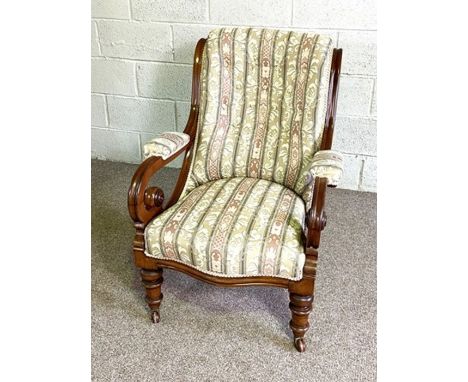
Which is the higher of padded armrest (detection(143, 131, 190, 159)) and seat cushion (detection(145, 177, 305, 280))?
padded armrest (detection(143, 131, 190, 159))

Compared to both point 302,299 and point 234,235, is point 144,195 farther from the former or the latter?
point 302,299

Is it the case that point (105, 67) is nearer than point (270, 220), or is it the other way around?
point (270, 220)

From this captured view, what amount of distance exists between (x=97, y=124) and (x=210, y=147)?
1.27 meters

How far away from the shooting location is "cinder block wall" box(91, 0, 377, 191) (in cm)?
221

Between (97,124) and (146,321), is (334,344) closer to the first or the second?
(146,321)

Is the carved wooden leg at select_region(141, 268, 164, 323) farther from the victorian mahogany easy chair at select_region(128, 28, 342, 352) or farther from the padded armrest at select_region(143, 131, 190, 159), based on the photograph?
the padded armrest at select_region(143, 131, 190, 159)

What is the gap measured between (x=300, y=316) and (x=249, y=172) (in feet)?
1.95

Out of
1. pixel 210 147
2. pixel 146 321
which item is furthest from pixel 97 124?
pixel 146 321

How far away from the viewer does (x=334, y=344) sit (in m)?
1.57

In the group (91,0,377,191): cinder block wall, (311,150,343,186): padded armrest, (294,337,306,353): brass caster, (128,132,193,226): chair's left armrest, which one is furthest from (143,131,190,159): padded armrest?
(91,0,377,191): cinder block wall

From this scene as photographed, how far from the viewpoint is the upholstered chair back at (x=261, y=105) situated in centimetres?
171

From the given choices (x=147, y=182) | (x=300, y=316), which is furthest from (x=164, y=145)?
(x=300, y=316)

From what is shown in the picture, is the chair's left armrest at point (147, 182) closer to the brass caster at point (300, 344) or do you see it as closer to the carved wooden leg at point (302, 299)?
the carved wooden leg at point (302, 299)

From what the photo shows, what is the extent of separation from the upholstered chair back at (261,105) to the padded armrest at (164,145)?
0.46ft
